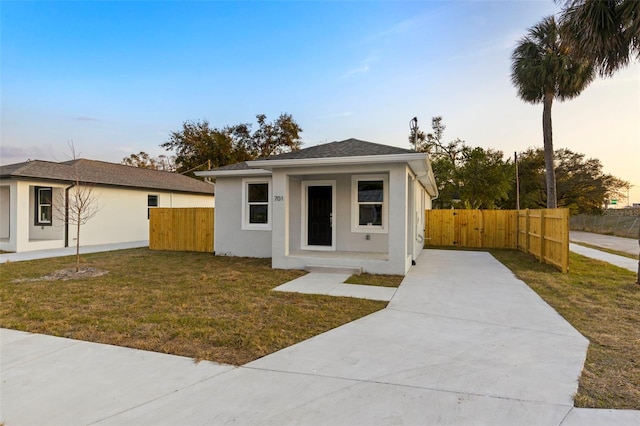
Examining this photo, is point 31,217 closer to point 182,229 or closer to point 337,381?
point 182,229

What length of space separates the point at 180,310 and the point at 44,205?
1349cm

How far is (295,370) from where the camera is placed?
10.5 ft

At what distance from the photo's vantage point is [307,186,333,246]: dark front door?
999 cm

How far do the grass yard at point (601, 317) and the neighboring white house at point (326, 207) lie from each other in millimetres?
3289

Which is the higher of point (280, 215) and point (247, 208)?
point (247, 208)

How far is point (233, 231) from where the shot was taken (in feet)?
38.0

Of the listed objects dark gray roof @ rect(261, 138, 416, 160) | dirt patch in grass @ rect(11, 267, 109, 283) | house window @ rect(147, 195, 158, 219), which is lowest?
dirt patch in grass @ rect(11, 267, 109, 283)

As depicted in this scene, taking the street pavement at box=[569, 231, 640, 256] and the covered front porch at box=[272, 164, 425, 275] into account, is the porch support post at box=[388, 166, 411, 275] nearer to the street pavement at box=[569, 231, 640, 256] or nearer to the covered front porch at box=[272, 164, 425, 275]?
the covered front porch at box=[272, 164, 425, 275]

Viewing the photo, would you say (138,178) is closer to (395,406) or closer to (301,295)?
(301,295)

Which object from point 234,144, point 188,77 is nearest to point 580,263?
point 188,77

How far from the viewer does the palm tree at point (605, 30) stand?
666 centimetres

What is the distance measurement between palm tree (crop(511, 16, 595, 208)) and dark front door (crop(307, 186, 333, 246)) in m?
11.0

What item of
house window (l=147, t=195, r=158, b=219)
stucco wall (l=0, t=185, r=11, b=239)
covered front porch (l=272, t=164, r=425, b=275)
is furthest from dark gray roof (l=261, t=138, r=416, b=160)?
stucco wall (l=0, t=185, r=11, b=239)

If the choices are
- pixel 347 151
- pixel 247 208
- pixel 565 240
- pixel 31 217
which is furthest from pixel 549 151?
pixel 31 217
